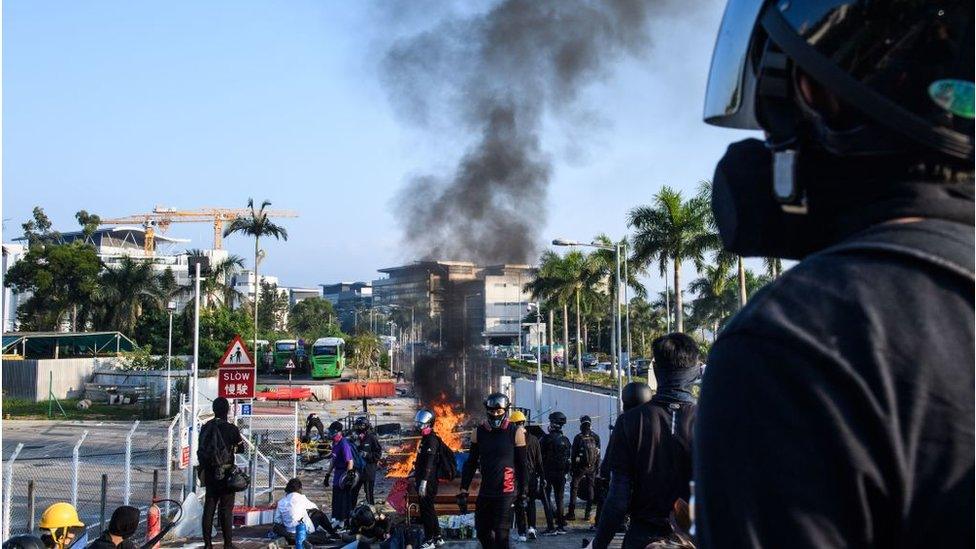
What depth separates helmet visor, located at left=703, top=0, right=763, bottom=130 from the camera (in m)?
1.43

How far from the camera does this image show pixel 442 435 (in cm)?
2414

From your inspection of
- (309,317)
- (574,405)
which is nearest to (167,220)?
(309,317)

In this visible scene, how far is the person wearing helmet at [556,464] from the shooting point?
1486 cm

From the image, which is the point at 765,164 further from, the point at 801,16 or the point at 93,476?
the point at 93,476

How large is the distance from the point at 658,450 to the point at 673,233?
99.8ft

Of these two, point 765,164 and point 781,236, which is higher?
point 765,164

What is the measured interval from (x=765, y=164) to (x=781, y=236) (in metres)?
0.11

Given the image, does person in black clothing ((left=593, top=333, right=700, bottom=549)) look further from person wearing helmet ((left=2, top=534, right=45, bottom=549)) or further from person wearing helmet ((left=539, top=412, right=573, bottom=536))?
person wearing helmet ((left=539, top=412, right=573, bottom=536))

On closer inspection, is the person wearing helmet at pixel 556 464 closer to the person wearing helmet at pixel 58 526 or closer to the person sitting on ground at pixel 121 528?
the person wearing helmet at pixel 58 526

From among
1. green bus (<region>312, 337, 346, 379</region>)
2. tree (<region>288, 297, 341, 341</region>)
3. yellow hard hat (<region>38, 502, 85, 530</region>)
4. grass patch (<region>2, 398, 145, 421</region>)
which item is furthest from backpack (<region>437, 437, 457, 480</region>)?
tree (<region>288, 297, 341, 341</region>)

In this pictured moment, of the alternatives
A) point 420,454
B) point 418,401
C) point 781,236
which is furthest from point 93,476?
point 781,236

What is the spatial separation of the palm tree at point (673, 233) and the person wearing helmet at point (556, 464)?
20779 millimetres

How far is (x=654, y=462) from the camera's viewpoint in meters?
5.46

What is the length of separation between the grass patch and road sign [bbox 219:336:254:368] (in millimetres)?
26326
